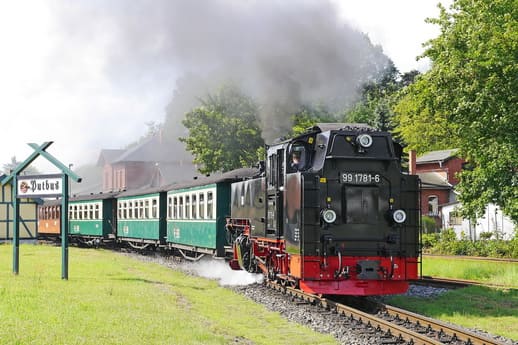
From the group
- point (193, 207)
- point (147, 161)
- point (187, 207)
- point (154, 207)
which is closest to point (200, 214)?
point (193, 207)

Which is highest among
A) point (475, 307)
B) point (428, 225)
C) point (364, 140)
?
point (364, 140)

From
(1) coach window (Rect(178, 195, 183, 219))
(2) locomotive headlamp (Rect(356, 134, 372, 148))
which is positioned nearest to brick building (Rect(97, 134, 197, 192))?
(1) coach window (Rect(178, 195, 183, 219))

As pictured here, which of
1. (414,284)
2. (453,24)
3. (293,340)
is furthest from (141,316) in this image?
(453,24)

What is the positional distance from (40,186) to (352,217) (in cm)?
980

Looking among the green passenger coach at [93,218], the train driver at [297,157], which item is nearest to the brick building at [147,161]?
the green passenger coach at [93,218]

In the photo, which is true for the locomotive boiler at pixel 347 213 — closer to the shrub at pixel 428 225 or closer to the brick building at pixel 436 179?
Answer: the shrub at pixel 428 225

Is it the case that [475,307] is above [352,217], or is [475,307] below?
below

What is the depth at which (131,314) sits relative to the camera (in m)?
11.3

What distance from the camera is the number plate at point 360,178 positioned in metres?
12.5

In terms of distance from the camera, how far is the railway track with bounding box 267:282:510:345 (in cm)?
961

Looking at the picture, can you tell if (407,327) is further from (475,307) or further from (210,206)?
(210,206)

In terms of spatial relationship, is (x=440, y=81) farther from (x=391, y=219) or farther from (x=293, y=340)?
(x=293, y=340)

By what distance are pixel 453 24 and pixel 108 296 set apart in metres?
17.6

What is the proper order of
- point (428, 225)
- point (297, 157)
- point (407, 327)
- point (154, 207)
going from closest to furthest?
point (407, 327)
point (297, 157)
point (154, 207)
point (428, 225)
